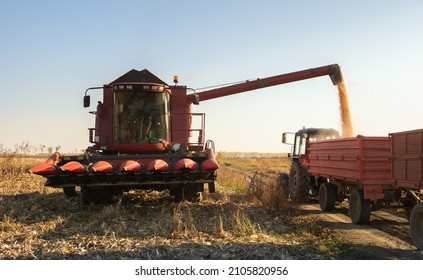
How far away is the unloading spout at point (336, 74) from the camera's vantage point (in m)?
14.8

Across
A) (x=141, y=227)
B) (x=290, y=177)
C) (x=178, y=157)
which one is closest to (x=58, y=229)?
(x=141, y=227)

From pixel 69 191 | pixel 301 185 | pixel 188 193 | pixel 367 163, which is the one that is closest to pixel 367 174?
pixel 367 163

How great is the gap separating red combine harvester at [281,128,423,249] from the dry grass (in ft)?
4.66

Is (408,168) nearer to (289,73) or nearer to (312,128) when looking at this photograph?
(312,128)

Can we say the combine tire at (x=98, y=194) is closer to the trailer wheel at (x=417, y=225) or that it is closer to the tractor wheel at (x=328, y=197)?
the tractor wheel at (x=328, y=197)

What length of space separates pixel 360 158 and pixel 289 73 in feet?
22.4

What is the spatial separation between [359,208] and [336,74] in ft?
22.2

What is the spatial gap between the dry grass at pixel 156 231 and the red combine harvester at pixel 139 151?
63cm

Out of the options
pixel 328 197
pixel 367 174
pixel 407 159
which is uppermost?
pixel 407 159

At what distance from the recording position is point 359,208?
9430 millimetres

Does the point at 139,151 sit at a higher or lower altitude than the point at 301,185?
higher

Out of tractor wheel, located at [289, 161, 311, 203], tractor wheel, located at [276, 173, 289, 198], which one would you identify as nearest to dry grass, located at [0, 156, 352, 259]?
tractor wheel, located at [289, 161, 311, 203]

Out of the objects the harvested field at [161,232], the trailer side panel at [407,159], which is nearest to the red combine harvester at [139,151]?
the harvested field at [161,232]

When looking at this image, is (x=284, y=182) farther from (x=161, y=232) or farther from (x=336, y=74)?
(x=161, y=232)
